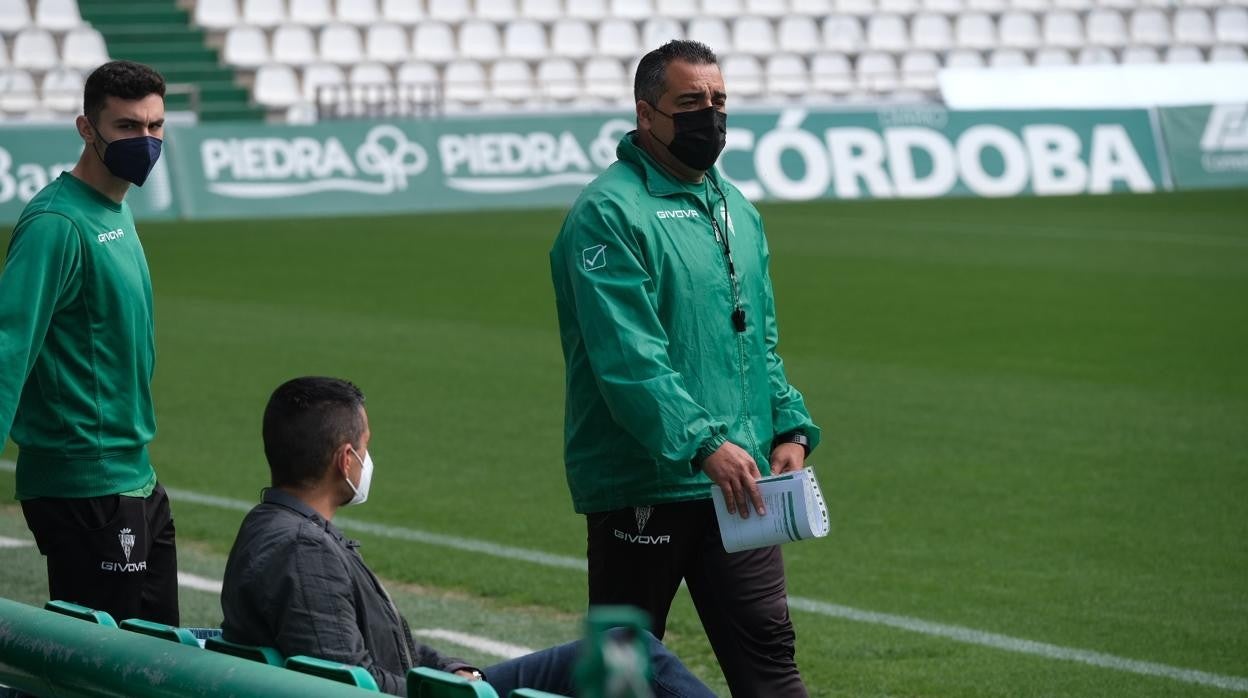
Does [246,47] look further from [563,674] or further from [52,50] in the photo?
[563,674]

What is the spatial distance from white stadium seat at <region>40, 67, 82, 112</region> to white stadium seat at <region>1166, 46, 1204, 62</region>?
76.1 ft

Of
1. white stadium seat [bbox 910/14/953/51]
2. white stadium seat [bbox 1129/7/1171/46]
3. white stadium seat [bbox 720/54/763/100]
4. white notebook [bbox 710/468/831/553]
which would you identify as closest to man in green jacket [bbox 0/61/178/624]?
white notebook [bbox 710/468/831/553]

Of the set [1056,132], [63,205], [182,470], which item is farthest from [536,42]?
[63,205]

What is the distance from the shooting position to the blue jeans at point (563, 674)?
4.16 m

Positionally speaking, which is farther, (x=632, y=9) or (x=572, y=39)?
(x=632, y=9)

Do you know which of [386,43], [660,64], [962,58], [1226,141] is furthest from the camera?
[962,58]

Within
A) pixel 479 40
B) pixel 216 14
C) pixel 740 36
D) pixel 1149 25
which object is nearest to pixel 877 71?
pixel 740 36

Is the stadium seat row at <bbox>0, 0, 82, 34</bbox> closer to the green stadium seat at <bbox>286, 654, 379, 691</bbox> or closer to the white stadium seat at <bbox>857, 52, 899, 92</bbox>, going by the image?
the white stadium seat at <bbox>857, 52, 899, 92</bbox>

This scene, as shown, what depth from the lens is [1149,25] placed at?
42125mm

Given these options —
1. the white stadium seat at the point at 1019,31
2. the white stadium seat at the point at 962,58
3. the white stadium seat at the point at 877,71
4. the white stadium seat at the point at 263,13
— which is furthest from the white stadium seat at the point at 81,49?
the white stadium seat at the point at 1019,31

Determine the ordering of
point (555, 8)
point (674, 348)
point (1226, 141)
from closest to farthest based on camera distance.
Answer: point (674, 348) → point (1226, 141) → point (555, 8)

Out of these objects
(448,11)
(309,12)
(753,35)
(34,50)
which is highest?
(309,12)

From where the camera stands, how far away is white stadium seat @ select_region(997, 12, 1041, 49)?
133ft

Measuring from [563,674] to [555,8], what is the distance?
34534 millimetres
